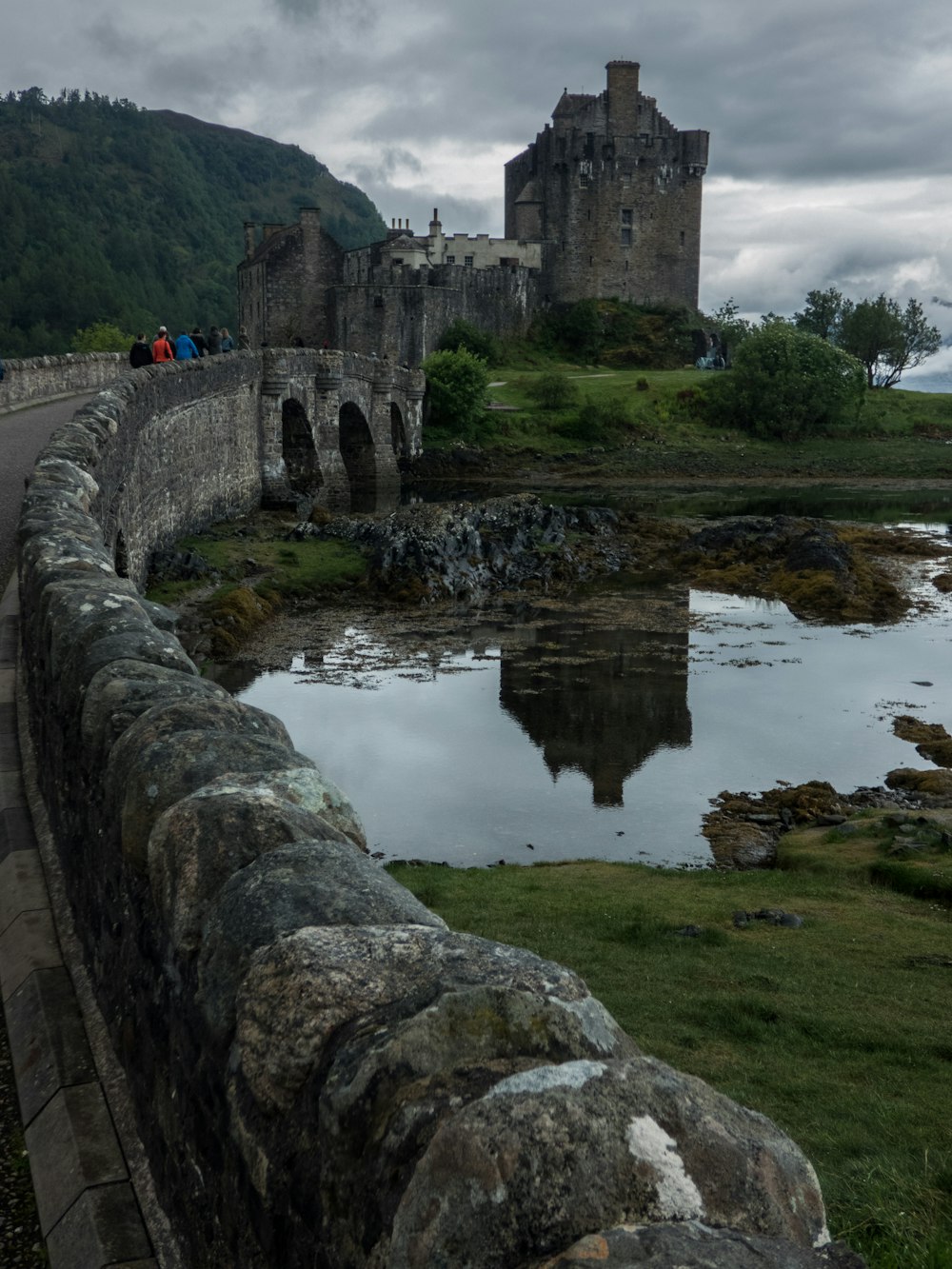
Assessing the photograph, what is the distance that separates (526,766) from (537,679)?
4.62 meters

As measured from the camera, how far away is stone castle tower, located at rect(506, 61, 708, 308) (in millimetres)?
75062

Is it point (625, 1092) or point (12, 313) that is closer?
point (625, 1092)

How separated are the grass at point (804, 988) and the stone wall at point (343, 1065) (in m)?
2.53

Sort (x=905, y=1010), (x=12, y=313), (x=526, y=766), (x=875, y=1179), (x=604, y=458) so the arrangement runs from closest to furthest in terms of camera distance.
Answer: (x=875, y=1179) < (x=905, y=1010) < (x=526, y=766) < (x=604, y=458) < (x=12, y=313)

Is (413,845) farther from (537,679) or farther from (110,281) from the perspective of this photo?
(110,281)

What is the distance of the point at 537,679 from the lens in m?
21.9

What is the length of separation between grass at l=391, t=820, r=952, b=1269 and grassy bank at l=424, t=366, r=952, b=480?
43944 mm

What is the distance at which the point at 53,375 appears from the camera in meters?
29.1

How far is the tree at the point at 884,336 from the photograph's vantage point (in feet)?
261

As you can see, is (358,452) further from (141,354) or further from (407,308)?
(141,354)

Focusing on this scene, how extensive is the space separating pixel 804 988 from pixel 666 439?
2085 inches

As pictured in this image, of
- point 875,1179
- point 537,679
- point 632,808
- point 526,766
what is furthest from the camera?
point 537,679

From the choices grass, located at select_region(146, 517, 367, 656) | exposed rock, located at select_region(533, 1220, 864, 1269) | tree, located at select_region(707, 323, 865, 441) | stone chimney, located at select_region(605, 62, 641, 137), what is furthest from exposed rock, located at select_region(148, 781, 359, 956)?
stone chimney, located at select_region(605, 62, 641, 137)

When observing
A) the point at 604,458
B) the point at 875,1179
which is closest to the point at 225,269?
the point at 604,458
